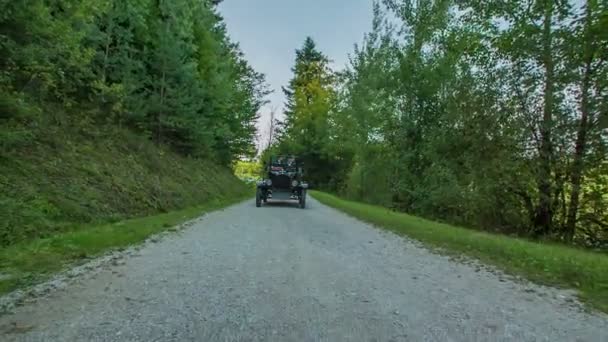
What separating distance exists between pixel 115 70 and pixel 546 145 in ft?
49.5

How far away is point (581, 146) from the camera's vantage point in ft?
38.3

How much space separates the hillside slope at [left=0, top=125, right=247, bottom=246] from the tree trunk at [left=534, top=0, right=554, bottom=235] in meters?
11.8

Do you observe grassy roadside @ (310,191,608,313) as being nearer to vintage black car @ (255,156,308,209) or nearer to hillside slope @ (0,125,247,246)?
hillside slope @ (0,125,247,246)

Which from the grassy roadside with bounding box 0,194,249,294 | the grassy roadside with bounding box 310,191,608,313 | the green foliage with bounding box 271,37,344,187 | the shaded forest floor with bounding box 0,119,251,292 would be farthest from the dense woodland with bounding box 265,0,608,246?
the green foliage with bounding box 271,37,344,187

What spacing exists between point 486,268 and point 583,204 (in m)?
8.03

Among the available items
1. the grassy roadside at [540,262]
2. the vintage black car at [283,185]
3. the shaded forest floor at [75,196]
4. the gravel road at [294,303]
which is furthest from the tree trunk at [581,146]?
the shaded forest floor at [75,196]

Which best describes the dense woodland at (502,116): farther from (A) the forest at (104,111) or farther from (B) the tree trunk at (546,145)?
(A) the forest at (104,111)

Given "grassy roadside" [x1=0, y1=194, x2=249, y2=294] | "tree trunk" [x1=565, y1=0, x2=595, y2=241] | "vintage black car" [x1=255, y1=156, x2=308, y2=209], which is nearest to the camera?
"grassy roadside" [x1=0, y1=194, x2=249, y2=294]

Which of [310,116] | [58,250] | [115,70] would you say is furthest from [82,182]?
[310,116]

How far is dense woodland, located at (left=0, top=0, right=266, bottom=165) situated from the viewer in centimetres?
858

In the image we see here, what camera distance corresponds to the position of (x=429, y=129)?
19.0 meters

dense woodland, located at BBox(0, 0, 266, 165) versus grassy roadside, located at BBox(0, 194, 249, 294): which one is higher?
dense woodland, located at BBox(0, 0, 266, 165)

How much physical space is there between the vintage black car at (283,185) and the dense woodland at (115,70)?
486 cm

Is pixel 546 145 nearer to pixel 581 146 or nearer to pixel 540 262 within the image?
pixel 581 146
